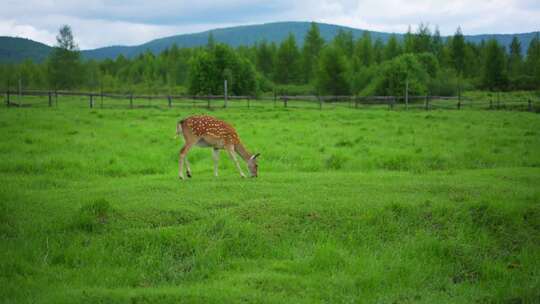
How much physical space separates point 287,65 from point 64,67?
1453 inches

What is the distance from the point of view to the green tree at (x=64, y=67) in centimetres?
7638

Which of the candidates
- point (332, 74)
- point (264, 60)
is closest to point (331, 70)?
point (332, 74)

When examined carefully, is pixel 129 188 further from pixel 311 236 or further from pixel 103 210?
pixel 311 236

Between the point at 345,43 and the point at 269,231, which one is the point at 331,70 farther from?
the point at 269,231

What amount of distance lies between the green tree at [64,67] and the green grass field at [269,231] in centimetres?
6514

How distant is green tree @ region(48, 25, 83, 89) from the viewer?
3007 inches

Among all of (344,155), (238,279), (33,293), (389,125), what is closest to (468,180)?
(344,155)

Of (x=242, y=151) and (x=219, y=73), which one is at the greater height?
(x=219, y=73)

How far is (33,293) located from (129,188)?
499cm

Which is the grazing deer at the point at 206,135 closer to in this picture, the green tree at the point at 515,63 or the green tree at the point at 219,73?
the green tree at the point at 219,73

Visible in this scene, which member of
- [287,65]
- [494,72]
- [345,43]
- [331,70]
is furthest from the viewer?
A: [345,43]

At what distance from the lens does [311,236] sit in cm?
942

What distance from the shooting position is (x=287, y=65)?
91562 millimetres

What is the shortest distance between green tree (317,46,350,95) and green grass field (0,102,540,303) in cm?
5755
